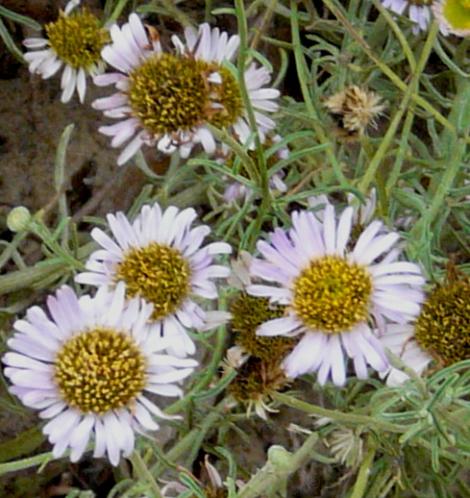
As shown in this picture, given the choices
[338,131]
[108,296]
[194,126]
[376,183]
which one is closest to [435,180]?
[376,183]

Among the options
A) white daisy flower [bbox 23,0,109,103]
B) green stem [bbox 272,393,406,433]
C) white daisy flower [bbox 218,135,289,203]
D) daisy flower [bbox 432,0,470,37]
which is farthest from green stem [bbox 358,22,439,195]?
white daisy flower [bbox 23,0,109,103]

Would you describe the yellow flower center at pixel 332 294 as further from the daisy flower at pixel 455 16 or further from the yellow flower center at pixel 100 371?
the daisy flower at pixel 455 16

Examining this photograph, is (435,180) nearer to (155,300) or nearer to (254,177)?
(254,177)

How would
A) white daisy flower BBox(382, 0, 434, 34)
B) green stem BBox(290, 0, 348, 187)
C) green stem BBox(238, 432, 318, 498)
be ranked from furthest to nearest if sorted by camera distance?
white daisy flower BBox(382, 0, 434, 34) < green stem BBox(290, 0, 348, 187) < green stem BBox(238, 432, 318, 498)

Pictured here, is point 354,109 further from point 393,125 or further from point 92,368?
point 92,368

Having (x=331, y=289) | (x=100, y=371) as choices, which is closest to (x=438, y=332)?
(x=331, y=289)

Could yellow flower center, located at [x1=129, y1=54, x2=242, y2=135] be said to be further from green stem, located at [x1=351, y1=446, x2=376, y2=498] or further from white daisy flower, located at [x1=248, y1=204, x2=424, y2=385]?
green stem, located at [x1=351, y1=446, x2=376, y2=498]
